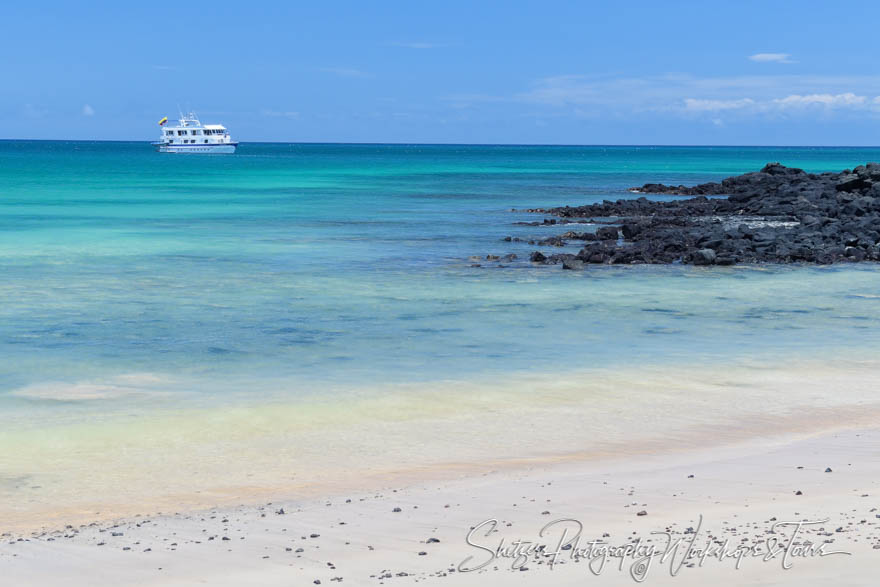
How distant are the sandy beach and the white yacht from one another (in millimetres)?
117226

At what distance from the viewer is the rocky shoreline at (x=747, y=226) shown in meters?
23.0

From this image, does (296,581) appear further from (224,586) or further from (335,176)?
(335,176)

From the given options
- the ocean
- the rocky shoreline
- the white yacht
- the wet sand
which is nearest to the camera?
the wet sand

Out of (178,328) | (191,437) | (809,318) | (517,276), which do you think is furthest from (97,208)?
(191,437)

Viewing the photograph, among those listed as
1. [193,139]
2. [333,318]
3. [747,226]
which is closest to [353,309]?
[333,318]

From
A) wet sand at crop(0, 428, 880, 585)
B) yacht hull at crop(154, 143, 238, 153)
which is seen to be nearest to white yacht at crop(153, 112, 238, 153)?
yacht hull at crop(154, 143, 238, 153)

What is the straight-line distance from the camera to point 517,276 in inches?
798

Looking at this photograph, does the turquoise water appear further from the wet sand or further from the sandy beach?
the wet sand

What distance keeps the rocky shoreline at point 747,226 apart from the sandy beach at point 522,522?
13797 mm

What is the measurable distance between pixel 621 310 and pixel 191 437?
8.86 m

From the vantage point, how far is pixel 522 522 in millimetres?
6164

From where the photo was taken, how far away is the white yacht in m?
121

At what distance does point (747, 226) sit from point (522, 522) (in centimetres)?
2481

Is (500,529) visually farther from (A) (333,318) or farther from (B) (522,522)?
(A) (333,318)
